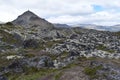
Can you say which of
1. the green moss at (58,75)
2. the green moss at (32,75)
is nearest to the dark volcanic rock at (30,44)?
the green moss at (32,75)

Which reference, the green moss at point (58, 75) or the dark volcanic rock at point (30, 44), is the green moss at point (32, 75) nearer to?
the green moss at point (58, 75)

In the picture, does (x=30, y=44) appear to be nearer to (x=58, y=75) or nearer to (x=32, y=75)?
(x=32, y=75)

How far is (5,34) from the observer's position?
109 metres

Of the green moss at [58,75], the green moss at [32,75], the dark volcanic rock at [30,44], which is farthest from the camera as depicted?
the dark volcanic rock at [30,44]

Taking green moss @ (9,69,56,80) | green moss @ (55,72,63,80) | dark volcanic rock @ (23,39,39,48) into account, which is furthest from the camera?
dark volcanic rock @ (23,39,39,48)

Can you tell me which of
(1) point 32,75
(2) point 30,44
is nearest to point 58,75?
(1) point 32,75

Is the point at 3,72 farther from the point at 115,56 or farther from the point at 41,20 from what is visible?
the point at 41,20

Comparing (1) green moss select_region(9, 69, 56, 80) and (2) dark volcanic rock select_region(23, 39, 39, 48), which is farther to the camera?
(2) dark volcanic rock select_region(23, 39, 39, 48)

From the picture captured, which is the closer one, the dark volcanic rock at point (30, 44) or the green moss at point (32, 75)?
the green moss at point (32, 75)

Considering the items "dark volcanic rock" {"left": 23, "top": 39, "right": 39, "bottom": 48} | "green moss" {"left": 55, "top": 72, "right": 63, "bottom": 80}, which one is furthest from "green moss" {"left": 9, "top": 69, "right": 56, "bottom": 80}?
"dark volcanic rock" {"left": 23, "top": 39, "right": 39, "bottom": 48}

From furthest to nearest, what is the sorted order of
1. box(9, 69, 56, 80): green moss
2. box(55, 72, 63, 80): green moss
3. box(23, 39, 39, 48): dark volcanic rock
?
box(23, 39, 39, 48): dark volcanic rock, box(9, 69, 56, 80): green moss, box(55, 72, 63, 80): green moss

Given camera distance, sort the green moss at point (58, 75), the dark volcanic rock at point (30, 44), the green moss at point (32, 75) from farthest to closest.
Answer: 1. the dark volcanic rock at point (30, 44)
2. the green moss at point (32, 75)
3. the green moss at point (58, 75)

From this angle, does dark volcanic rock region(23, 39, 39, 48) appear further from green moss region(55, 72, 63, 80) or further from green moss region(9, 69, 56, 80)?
green moss region(55, 72, 63, 80)

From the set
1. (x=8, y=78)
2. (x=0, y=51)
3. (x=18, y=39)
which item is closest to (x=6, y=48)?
(x=0, y=51)
